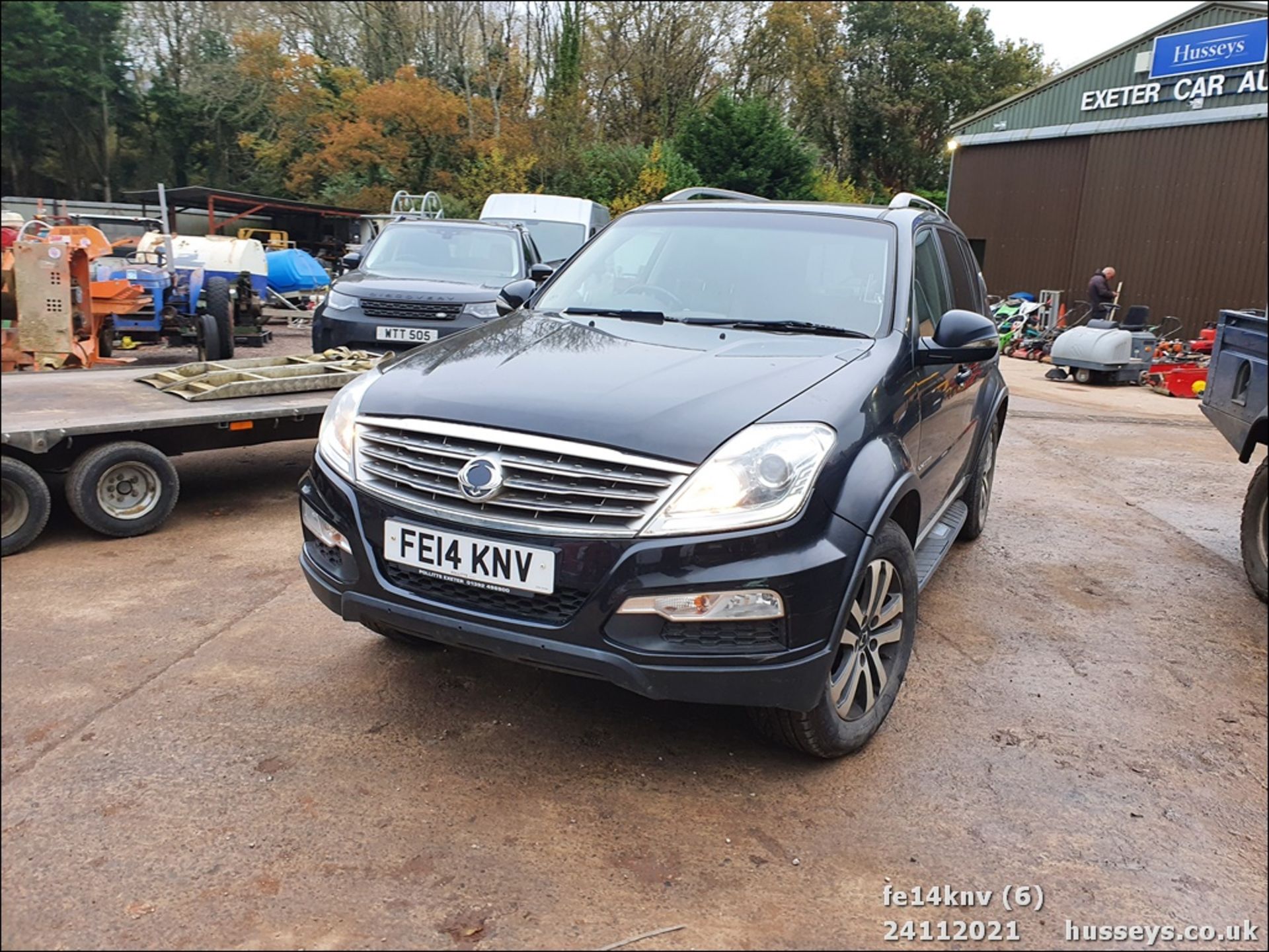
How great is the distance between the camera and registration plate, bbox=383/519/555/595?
8.26ft

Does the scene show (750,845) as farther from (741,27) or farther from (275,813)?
(741,27)

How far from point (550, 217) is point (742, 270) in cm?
1165

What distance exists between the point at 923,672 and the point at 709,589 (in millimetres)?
1624

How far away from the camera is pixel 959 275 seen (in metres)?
4.77

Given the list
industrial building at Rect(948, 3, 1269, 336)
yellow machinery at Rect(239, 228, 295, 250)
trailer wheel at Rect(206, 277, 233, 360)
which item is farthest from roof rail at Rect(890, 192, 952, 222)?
yellow machinery at Rect(239, 228, 295, 250)

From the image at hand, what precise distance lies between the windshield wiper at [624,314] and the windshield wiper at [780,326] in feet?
0.33

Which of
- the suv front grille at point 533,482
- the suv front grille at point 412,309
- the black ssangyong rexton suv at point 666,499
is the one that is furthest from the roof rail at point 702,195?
the suv front grille at point 412,309

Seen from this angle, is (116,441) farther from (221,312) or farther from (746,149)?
(746,149)

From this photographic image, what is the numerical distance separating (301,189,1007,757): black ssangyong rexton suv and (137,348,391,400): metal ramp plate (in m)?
2.59

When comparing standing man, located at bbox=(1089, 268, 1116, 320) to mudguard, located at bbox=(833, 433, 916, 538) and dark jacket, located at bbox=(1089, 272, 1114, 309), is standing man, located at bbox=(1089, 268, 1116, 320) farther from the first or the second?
mudguard, located at bbox=(833, 433, 916, 538)

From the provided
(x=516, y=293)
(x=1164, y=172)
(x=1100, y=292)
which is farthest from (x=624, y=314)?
(x=1100, y=292)

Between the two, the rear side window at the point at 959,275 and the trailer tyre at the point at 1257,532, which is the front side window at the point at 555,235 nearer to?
the rear side window at the point at 959,275

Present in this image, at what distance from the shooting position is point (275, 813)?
2570mm

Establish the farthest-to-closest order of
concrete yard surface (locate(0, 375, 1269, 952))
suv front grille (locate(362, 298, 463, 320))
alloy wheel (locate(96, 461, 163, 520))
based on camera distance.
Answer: suv front grille (locate(362, 298, 463, 320)), alloy wheel (locate(96, 461, 163, 520)), concrete yard surface (locate(0, 375, 1269, 952))
